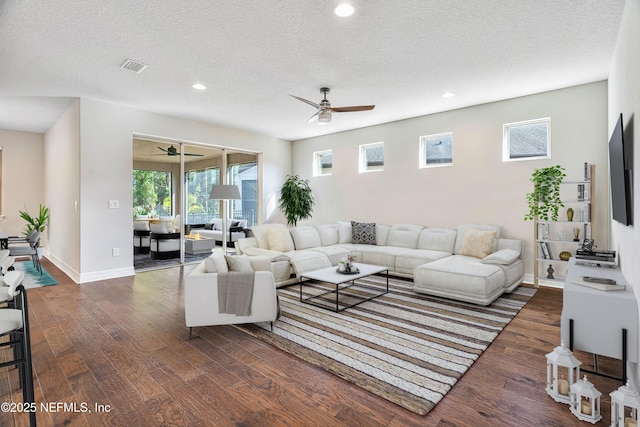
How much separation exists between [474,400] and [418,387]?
13.4 inches

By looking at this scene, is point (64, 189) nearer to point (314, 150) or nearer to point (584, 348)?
point (314, 150)

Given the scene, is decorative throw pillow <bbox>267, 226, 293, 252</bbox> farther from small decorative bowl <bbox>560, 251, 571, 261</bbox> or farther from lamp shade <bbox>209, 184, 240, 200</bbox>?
small decorative bowl <bbox>560, 251, 571, 261</bbox>

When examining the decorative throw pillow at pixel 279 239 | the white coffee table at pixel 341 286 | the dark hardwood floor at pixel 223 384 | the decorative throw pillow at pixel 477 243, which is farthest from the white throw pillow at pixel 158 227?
the decorative throw pillow at pixel 477 243

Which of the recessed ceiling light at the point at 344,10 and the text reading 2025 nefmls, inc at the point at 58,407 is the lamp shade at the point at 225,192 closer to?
the recessed ceiling light at the point at 344,10

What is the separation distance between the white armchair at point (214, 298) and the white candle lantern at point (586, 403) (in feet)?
7.37

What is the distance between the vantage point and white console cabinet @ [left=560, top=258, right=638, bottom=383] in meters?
1.98

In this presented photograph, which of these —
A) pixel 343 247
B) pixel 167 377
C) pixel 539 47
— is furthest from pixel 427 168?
pixel 167 377

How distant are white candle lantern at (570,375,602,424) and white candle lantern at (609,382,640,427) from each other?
92 millimetres

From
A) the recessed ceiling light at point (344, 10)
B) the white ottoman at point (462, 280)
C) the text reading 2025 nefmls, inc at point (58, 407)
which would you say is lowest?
the text reading 2025 nefmls, inc at point (58, 407)

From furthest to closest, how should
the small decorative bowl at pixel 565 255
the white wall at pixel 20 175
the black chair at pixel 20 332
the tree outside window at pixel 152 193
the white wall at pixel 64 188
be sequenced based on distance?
the white wall at pixel 20 175
the tree outside window at pixel 152 193
the white wall at pixel 64 188
the small decorative bowl at pixel 565 255
the black chair at pixel 20 332

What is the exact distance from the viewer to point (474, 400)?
6.73 ft

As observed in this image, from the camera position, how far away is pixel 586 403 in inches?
74.0

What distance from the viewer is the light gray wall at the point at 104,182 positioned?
5.05 m

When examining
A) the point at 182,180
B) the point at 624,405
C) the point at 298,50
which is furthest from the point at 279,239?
the point at 624,405
